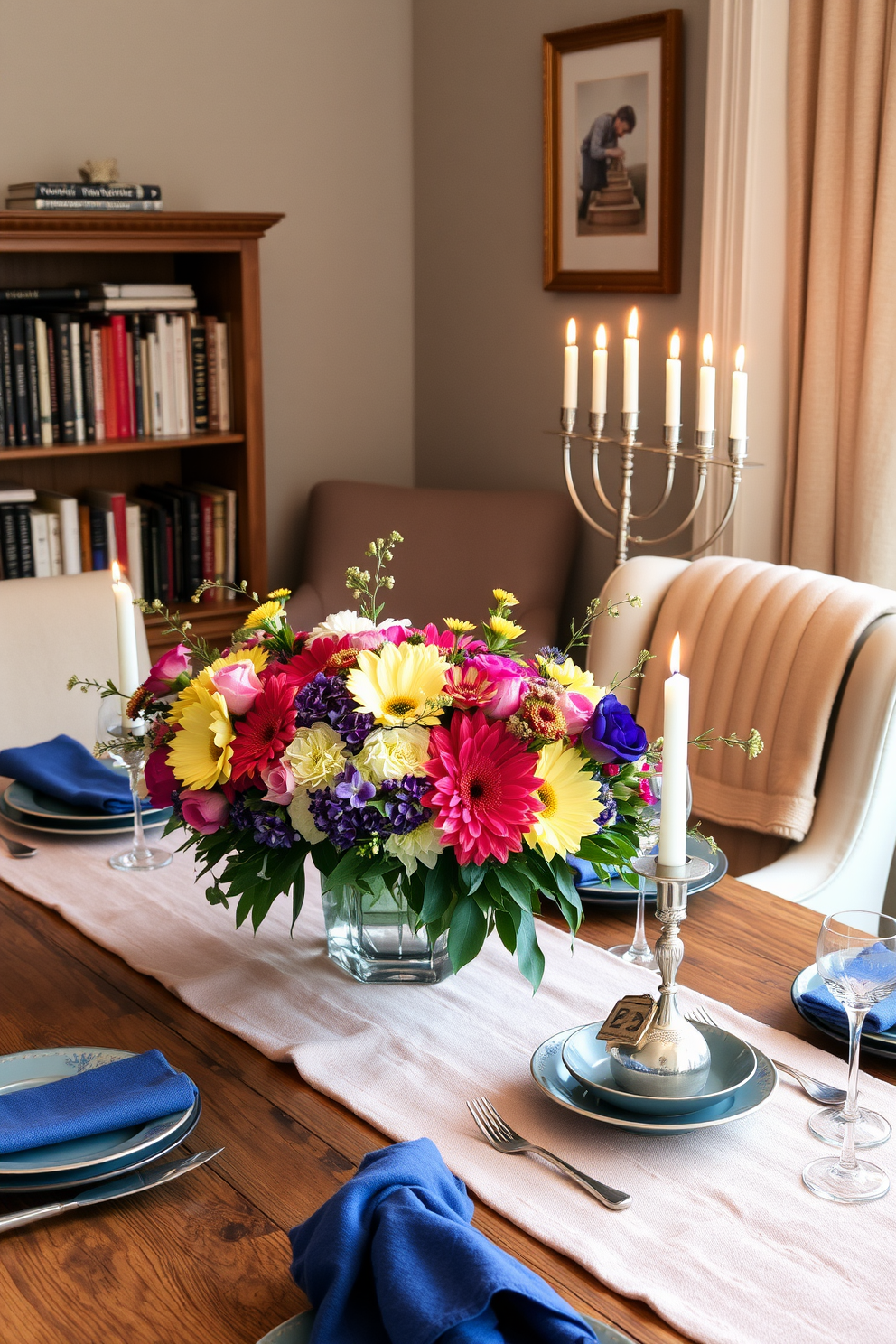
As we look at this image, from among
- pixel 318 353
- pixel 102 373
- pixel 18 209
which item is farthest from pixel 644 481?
pixel 18 209

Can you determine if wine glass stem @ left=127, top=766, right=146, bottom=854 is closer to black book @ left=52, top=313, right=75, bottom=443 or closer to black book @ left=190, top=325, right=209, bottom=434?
black book @ left=52, top=313, right=75, bottom=443

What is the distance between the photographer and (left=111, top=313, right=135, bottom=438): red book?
305cm

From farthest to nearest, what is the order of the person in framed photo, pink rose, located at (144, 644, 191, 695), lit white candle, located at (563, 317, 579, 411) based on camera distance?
the person in framed photo, lit white candle, located at (563, 317, 579, 411), pink rose, located at (144, 644, 191, 695)

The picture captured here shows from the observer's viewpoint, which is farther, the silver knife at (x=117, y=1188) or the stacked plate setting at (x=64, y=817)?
the stacked plate setting at (x=64, y=817)

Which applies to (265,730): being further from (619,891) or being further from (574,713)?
(619,891)

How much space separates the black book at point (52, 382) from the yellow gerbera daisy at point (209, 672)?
80.0 inches

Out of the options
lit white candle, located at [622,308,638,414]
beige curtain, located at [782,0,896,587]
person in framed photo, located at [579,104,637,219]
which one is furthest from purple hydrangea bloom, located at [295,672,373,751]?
person in framed photo, located at [579,104,637,219]

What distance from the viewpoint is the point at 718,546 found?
2.81 m

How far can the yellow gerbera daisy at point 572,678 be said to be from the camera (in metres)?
1.10

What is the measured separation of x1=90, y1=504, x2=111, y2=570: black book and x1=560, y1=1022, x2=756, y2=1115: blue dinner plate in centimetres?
237

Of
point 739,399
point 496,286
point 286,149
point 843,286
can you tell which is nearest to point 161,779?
point 739,399

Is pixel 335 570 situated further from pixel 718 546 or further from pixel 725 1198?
pixel 725 1198

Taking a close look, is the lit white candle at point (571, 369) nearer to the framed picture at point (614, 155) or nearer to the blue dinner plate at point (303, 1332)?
the framed picture at point (614, 155)

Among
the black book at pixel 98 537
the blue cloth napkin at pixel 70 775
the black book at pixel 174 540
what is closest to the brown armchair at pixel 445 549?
the black book at pixel 174 540
